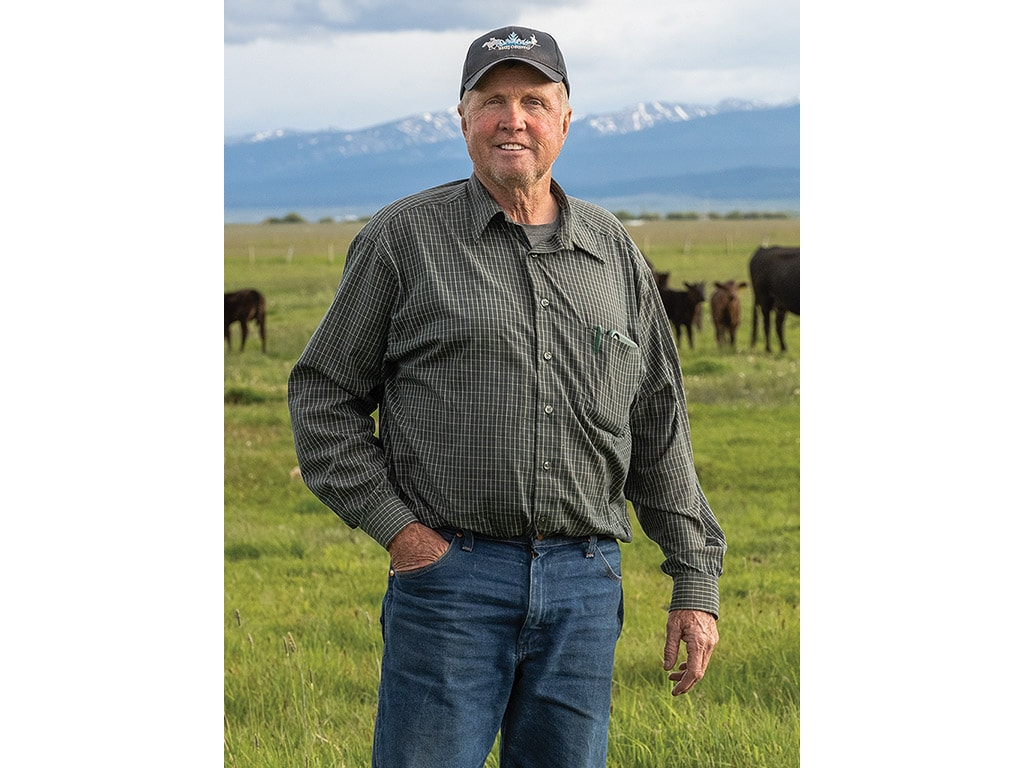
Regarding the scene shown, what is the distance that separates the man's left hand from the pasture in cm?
128

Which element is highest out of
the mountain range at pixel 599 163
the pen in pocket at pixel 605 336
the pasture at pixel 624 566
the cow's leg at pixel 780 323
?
the mountain range at pixel 599 163

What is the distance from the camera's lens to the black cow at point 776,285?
8086 millimetres

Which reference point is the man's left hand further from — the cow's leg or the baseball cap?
the cow's leg

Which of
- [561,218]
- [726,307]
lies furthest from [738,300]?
[561,218]

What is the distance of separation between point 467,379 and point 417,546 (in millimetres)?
318

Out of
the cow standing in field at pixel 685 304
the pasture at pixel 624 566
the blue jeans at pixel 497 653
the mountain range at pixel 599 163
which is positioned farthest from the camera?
the cow standing in field at pixel 685 304

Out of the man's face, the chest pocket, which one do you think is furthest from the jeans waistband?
the man's face

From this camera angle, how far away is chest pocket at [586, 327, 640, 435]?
209 cm

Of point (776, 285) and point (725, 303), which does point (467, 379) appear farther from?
point (776, 285)

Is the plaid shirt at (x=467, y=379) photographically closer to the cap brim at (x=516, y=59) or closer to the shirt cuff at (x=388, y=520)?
the shirt cuff at (x=388, y=520)

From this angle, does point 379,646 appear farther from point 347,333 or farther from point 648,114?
point 648,114

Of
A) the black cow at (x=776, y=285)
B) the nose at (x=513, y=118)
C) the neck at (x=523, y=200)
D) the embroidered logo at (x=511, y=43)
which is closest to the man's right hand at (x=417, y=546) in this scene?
the neck at (x=523, y=200)

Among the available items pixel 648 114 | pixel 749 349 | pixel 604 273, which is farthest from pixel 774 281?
pixel 604 273

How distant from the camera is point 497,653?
200cm
